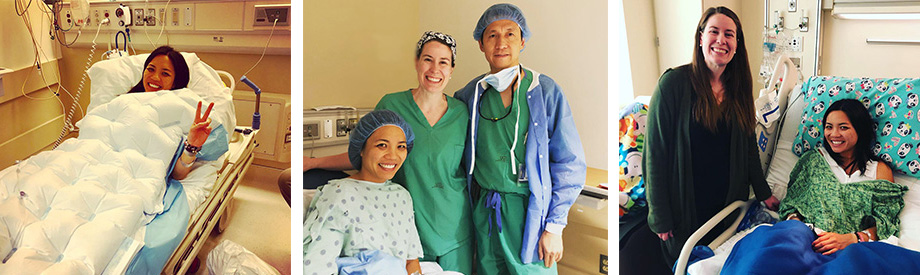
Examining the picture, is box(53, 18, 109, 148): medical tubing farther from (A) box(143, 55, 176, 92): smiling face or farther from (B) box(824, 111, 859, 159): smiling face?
(B) box(824, 111, 859, 159): smiling face

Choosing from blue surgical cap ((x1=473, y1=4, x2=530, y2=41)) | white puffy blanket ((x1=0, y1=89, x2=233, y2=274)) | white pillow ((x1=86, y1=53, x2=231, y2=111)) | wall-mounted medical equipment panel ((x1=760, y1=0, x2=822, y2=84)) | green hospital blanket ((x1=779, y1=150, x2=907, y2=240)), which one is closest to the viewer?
white puffy blanket ((x1=0, y1=89, x2=233, y2=274))

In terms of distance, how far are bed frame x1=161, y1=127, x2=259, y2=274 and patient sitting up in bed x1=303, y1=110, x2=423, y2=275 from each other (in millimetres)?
219

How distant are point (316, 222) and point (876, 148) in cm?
169

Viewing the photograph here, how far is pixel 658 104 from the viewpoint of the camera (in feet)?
7.54

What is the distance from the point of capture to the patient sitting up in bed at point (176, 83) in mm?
1776

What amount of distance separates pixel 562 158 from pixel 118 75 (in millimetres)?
1211

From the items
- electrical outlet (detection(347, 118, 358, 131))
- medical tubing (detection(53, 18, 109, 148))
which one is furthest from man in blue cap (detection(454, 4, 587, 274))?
medical tubing (detection(53, 18, 109, 148))

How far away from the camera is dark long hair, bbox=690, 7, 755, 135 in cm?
226

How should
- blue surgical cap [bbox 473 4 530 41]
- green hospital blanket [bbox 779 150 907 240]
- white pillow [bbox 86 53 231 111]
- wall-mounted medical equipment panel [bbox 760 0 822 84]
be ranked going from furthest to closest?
wall-mounted medical equipment panel [bbox 760 0 822 84] < green hospital blanket [bbox 779 150 907 240] < blue surgical cap [bbox 473 4 530 41] < white pillow [bbox 86 53 231 111]

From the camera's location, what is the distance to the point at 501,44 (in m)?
1.95

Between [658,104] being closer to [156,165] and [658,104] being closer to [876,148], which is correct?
[876,148]

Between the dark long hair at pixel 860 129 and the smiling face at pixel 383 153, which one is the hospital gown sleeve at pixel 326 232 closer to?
the smiling face at pixel 383 153

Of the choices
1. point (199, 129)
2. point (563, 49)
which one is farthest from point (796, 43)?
point (199, 129)

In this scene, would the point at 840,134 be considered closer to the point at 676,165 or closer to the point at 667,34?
the point at 676,165
